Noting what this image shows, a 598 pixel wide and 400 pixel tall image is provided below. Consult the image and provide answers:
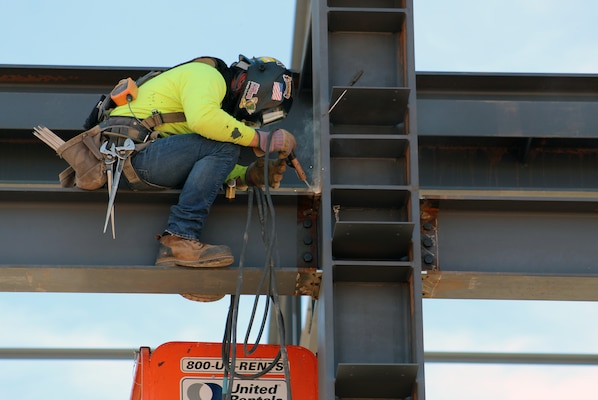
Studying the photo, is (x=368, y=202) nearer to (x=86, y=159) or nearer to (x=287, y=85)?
(x=287, y=85)

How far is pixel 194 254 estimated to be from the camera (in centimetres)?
685

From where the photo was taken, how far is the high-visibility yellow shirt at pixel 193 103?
22.7 feet

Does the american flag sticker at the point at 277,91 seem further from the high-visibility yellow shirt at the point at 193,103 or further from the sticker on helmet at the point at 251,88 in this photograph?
the high-visibility yellow shirt at the point at 193,103

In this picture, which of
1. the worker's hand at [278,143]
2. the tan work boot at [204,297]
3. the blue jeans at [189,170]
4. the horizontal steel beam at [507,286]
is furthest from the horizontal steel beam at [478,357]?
the worker's hand at [278,143]

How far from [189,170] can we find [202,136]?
24 cm

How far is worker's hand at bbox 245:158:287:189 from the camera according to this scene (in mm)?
7113

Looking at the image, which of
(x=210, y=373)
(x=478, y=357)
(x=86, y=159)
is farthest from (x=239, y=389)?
(x=478, y=357)

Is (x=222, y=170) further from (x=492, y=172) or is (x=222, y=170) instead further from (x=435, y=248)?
(x=492, y=172)

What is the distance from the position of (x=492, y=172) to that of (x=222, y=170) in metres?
2.22

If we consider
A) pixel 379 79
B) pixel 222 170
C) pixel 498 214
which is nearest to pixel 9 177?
pixel 222 170

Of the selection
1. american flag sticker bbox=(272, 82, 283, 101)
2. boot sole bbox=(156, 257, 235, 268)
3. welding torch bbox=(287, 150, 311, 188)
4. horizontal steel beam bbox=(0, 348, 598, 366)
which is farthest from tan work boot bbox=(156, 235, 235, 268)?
horizontal steel beam bbox=(0, 348, 598, 366)

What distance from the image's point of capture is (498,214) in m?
7.32

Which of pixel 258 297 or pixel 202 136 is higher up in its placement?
pixel 202 136

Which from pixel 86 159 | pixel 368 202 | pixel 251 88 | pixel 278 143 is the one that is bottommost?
pixel 368 202
